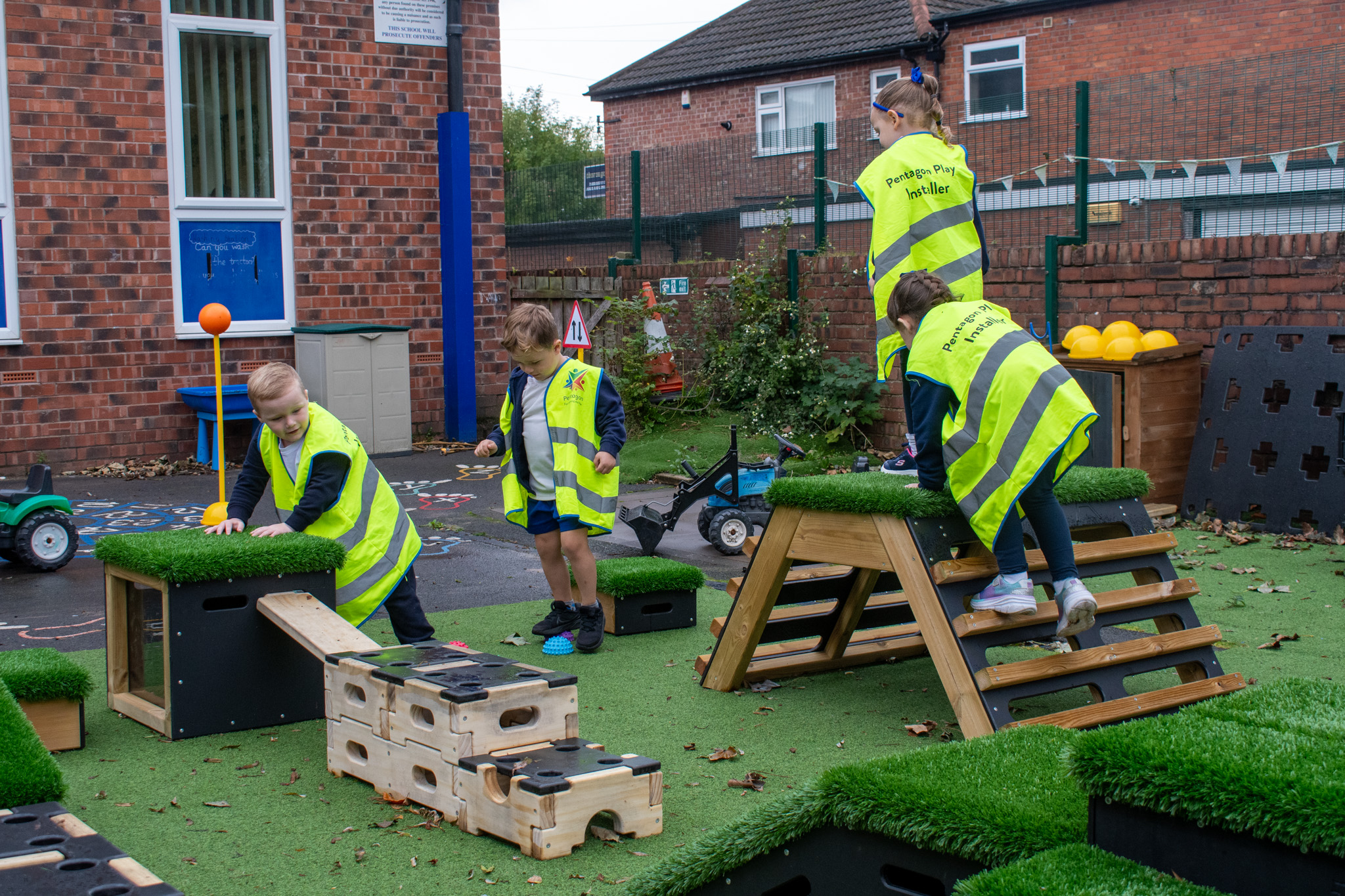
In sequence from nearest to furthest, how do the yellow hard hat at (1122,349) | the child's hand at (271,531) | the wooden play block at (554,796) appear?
1. the wooden play block at (554,796)
2. the child's hand at (271,531)
3. the yellow hard hat at (1122,349)

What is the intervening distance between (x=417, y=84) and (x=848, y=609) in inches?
370

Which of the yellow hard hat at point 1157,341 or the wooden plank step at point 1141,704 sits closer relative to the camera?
the wooden plank step at point 1141,704

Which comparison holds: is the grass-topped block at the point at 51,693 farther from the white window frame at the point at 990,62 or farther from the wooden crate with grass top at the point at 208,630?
the white window frame at the point at 990,62

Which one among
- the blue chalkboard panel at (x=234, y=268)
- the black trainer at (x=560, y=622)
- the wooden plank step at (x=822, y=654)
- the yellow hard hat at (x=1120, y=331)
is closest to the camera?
the wooden plank step at (x=822, y=654)

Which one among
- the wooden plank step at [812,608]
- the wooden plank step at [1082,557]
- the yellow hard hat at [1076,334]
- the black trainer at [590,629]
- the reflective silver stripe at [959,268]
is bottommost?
the black trainer at [590,629]

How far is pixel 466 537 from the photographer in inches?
336

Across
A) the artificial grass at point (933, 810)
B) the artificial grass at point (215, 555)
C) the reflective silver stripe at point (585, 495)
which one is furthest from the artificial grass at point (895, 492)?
the artificial grass at point (215, 555)

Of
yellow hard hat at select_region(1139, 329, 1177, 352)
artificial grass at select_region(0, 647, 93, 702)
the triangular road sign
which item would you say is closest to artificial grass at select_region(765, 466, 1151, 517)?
artificial grass at select_region(0, 647, 93, 702)

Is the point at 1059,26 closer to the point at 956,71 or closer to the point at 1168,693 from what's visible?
the point at 956,71

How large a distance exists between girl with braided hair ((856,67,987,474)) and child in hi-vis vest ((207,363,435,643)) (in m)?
2.17

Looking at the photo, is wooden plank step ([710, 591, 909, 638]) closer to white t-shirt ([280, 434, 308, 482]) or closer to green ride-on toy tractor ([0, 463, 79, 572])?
white t-shirt ([280, 434, 308, 482])

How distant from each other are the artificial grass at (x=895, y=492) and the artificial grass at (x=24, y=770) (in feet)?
8.33

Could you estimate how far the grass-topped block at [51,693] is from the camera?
4.15 m

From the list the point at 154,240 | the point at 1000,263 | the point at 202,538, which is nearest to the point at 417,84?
the point at 154,240
